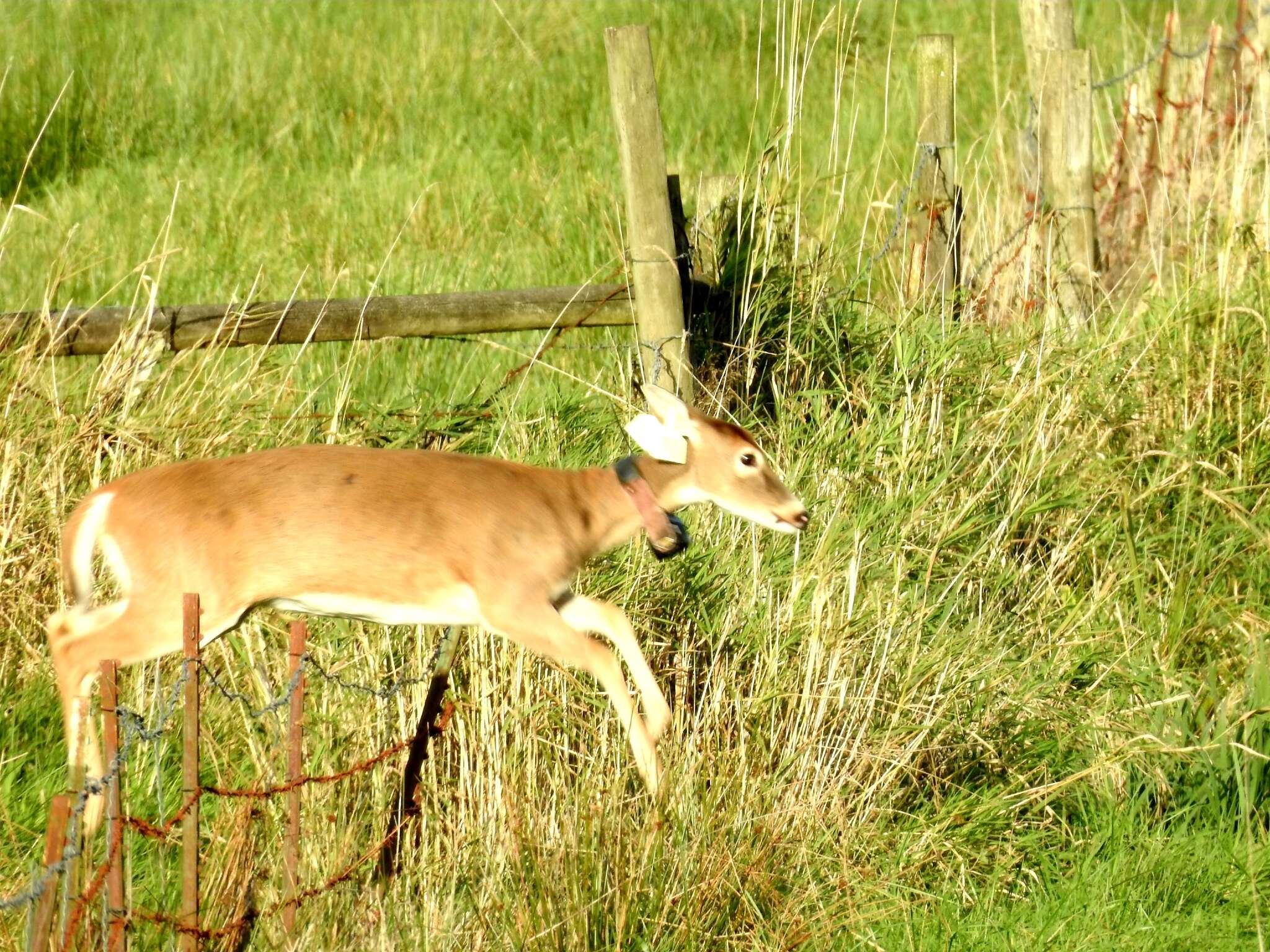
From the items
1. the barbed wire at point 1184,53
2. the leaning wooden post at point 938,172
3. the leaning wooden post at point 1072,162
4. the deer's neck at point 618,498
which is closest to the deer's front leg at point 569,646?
the deer's neck at point 618,498

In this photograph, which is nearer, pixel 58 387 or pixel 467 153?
pixel 58 387

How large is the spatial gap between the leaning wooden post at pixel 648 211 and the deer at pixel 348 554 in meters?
2.06

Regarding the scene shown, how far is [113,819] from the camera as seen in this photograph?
277cm

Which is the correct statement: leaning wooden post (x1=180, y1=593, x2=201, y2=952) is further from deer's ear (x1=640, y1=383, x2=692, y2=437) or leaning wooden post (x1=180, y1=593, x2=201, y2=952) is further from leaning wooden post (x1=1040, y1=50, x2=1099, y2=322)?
leaning wooden post (x1=1040, y1=50, x2=1099, y2=322)

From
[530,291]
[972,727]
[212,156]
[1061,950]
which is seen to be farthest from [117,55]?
[1061,950]

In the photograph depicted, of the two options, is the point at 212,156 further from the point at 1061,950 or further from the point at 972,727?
the point at 1061,950

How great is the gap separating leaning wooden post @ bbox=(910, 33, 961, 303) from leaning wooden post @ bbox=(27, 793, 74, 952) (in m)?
4.44

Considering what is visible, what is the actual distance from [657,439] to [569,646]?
1.56ft

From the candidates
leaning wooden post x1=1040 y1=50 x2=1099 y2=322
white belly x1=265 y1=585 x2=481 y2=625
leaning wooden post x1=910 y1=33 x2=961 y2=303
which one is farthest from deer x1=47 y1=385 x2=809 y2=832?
leaning wooden post x1=1040 y1=50 x2=1099 y2=322

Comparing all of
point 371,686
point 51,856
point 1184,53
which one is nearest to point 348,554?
point 51,856

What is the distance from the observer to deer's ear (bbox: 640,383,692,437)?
3.23 m

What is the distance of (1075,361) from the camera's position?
578 cm

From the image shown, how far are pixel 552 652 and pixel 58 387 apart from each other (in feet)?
12.4

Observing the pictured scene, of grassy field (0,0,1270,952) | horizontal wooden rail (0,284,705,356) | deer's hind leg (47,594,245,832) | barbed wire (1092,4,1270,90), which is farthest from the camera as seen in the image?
barbed wire (1092,4,1270,90)
